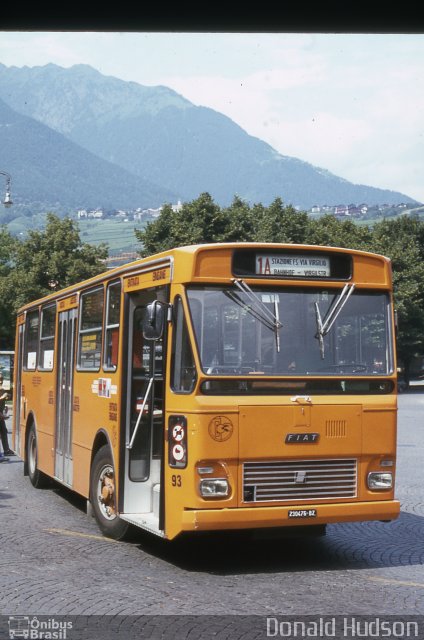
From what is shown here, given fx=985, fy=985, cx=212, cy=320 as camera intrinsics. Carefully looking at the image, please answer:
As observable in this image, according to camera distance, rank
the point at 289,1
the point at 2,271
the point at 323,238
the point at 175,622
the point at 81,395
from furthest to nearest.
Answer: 1. the point at 2,271
2. the point at 323,238
3. the point at 81,395
4. the point at 175,622
5. the point at 289,1

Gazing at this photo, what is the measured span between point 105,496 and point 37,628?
3.80 m

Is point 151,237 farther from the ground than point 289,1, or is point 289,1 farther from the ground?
point 151,237

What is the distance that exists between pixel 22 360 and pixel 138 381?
7746 mm

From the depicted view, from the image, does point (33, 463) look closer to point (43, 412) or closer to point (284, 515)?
point (43, 412)

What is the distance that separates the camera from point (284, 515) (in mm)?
8250

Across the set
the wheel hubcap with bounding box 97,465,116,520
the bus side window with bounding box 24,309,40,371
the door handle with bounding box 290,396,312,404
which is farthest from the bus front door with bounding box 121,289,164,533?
the bus side window with bounding box 24,309,40,371

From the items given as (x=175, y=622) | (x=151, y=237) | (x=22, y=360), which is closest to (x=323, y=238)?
(x=151, y=237)

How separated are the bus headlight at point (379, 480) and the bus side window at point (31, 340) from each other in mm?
7912

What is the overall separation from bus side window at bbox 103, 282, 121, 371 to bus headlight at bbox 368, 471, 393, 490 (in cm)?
286

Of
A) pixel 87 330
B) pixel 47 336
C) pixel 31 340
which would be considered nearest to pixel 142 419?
pixel 87 330

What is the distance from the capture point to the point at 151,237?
5775cm

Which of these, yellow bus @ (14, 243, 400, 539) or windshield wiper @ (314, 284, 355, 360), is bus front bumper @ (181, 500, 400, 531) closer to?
yellow bus @ (14, 243, 400, 539)

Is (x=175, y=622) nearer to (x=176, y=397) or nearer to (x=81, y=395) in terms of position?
(x=176, y=397)

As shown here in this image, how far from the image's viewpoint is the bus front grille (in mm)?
8264
